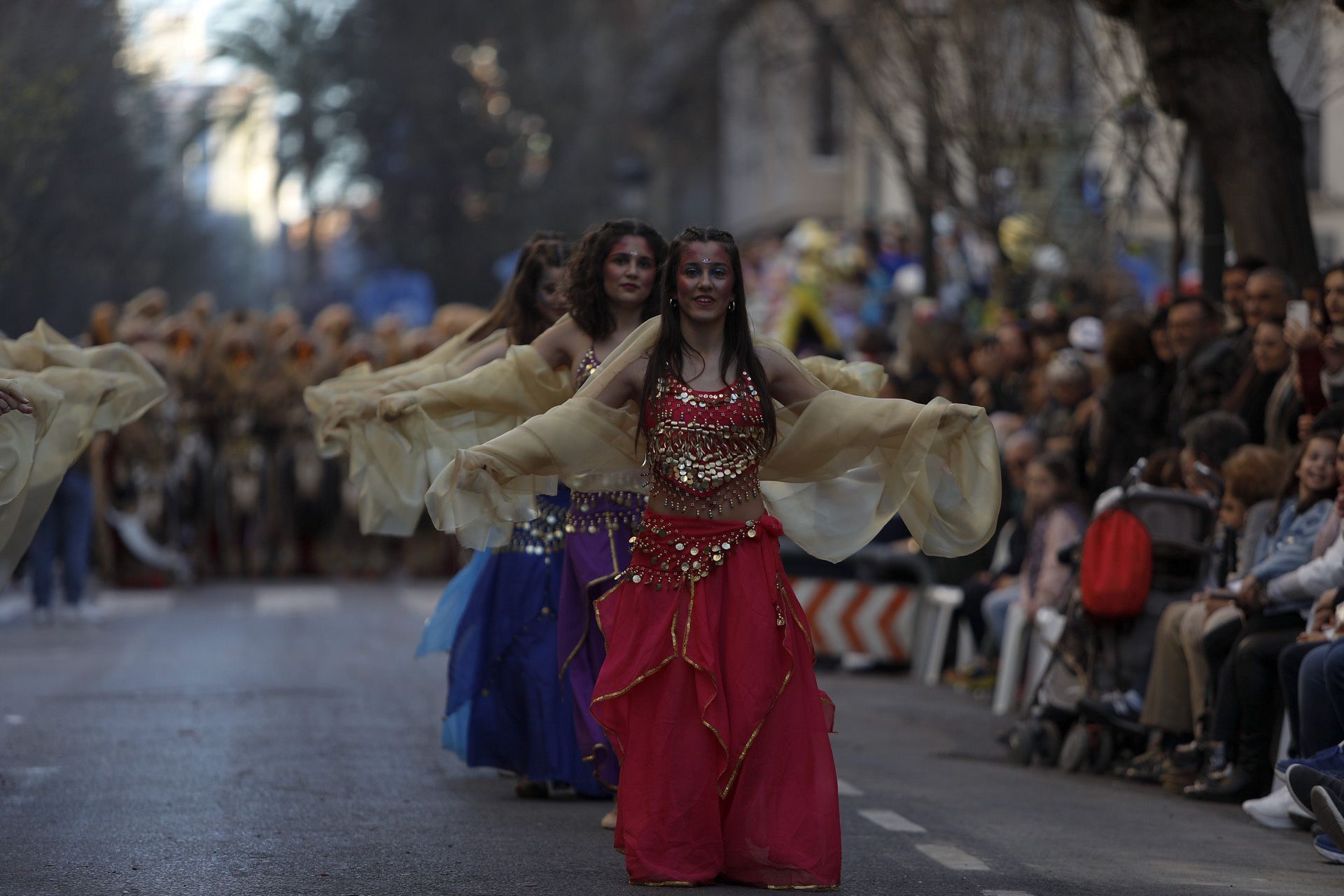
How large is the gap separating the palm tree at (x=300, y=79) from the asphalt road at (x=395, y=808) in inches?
1450

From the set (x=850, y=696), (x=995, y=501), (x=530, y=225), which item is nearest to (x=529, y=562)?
(x=995, y=501)

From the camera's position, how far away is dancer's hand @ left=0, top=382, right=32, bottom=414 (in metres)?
8.56

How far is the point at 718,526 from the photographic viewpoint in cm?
756

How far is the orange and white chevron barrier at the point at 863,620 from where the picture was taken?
15930 mm

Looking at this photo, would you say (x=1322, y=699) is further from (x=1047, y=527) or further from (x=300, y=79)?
(x=300, y=79)

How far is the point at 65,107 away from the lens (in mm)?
20500

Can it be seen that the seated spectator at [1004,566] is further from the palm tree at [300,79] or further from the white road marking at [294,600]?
the palm tree at [300,79]

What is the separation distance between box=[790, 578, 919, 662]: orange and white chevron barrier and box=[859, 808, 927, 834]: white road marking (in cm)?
658

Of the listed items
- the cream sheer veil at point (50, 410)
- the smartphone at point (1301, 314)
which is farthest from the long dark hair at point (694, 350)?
the smartphone at point (1301, 314)

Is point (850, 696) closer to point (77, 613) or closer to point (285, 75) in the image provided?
point (77, 613)

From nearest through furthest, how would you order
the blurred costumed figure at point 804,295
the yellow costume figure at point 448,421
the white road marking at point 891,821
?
the white road marking at point 891,821
the yellow costume figure at point 448,421
the blurred costumed figure at point 804,295

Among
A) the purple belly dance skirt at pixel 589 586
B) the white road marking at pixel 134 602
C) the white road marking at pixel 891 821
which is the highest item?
the purple belly dance skirt at pixel 589 586

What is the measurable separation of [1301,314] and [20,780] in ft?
21.2

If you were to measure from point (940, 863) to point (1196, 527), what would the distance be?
366 cm
